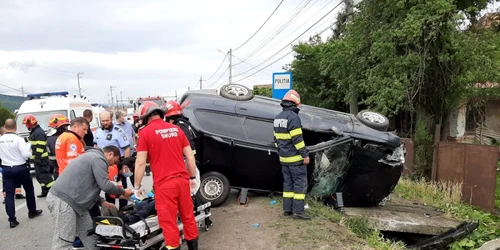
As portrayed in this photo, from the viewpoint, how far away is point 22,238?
5.11m

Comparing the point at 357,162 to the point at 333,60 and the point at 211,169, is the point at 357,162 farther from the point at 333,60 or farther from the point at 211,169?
the point at 333,60

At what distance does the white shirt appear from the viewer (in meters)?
5.70

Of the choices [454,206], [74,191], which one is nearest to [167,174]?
[74,191]

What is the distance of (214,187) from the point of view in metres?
5.67

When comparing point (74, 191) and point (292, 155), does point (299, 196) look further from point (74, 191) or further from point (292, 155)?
point (74, 191)

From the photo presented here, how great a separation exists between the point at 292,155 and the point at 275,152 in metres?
0.56

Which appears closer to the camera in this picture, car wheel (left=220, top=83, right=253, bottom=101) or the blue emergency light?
car wheel (left=220, top=83, right=253, bottom=101)

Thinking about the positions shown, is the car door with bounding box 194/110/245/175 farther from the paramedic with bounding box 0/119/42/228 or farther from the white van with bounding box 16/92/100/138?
the white van with bounding box 16/92/100/138

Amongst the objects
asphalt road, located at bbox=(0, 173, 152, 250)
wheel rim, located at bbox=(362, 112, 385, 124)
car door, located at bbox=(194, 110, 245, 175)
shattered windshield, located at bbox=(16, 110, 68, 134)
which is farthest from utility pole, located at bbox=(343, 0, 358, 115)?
asphalt road, located at bbox=(0, 173, 152, 250)

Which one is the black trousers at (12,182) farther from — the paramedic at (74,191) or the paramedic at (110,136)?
the paramedic at (74,191)

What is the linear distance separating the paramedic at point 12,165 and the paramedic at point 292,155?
3.96 metres

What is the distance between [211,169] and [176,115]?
1363 millimetres

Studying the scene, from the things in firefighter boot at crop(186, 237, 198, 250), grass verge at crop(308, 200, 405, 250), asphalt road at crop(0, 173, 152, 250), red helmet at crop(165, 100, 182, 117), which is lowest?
asphalt road at crop(0, 173, 152, 250)

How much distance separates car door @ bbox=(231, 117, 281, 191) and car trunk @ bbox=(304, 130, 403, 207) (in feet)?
1.87
